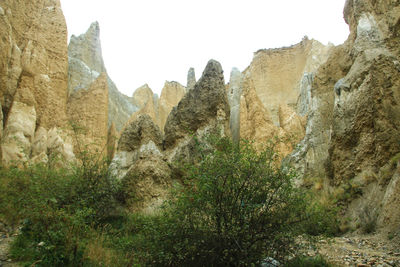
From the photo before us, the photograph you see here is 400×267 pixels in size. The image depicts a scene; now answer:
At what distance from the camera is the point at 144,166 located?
10.3m

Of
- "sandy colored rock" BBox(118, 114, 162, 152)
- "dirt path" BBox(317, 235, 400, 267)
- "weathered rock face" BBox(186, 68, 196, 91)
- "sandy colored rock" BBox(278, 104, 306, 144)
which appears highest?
"weathered rock face" BBox(186, 68, 196, 91)

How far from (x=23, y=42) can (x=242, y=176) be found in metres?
19.3

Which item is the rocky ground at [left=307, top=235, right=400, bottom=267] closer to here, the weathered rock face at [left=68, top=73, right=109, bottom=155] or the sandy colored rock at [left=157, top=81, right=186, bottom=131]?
the weathered rock face at [left=68, top=73, right=109, bottom=155]

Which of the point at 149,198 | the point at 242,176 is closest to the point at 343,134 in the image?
the point at 242,176

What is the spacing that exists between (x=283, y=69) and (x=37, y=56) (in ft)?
Result: 83.1

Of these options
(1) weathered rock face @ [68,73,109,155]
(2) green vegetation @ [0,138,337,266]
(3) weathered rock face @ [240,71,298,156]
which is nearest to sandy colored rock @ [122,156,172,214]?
(2) green vegetation @ [0,138,337,266]

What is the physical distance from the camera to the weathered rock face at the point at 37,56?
15.3 metres

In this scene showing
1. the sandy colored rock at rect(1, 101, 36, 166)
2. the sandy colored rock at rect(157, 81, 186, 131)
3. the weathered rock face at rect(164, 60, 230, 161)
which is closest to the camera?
the weathered rock face at rect(164, 60, 230, 161)

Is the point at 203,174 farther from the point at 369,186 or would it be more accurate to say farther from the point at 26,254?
the point at 369,186

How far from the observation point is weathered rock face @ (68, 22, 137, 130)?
22.1m

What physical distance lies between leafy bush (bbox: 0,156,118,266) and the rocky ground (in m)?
4.42

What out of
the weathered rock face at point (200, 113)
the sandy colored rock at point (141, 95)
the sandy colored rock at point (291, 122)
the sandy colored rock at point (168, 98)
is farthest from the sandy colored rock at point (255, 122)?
the sandy colored rock at point (141, 95)

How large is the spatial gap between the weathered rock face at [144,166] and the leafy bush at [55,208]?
1.03 metres

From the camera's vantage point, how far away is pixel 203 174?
4.40 m
